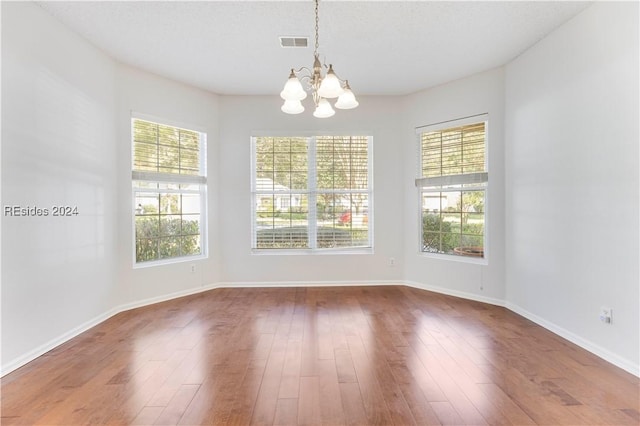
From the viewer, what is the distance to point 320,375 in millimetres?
2352

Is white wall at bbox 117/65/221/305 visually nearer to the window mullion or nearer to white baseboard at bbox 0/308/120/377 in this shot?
white baseboard at bbox 0/308/120/377

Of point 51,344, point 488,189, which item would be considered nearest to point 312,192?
point 488,189

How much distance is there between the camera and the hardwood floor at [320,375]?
1922 millimetres

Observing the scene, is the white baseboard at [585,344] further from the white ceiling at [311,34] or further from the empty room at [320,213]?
the white ceiling at [311,34]

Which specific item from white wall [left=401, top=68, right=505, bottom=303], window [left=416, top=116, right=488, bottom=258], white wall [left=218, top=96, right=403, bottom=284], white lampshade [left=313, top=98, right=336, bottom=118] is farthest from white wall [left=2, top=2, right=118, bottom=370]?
window [left=416, top=116, right=488, bottom=258]

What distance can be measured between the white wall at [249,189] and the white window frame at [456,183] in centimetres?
32

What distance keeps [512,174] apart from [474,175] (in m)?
0.46

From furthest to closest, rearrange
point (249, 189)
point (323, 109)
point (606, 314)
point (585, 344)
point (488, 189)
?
point (249, 189), point (488, 189), point (585, 344), point (606, 314), point (323, 109)

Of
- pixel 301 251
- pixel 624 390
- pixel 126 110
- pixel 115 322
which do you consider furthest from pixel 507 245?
pixel 126 110

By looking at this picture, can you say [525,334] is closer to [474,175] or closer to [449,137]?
[474,175]

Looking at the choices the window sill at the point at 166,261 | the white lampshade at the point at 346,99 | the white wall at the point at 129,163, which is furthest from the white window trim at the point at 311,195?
the white lampshade at the point at 346,99

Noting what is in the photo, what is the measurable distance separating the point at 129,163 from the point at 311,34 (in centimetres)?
267

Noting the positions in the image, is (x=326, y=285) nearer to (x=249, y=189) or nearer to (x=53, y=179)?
(x=249, y=189)

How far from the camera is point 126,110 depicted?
156 inches
